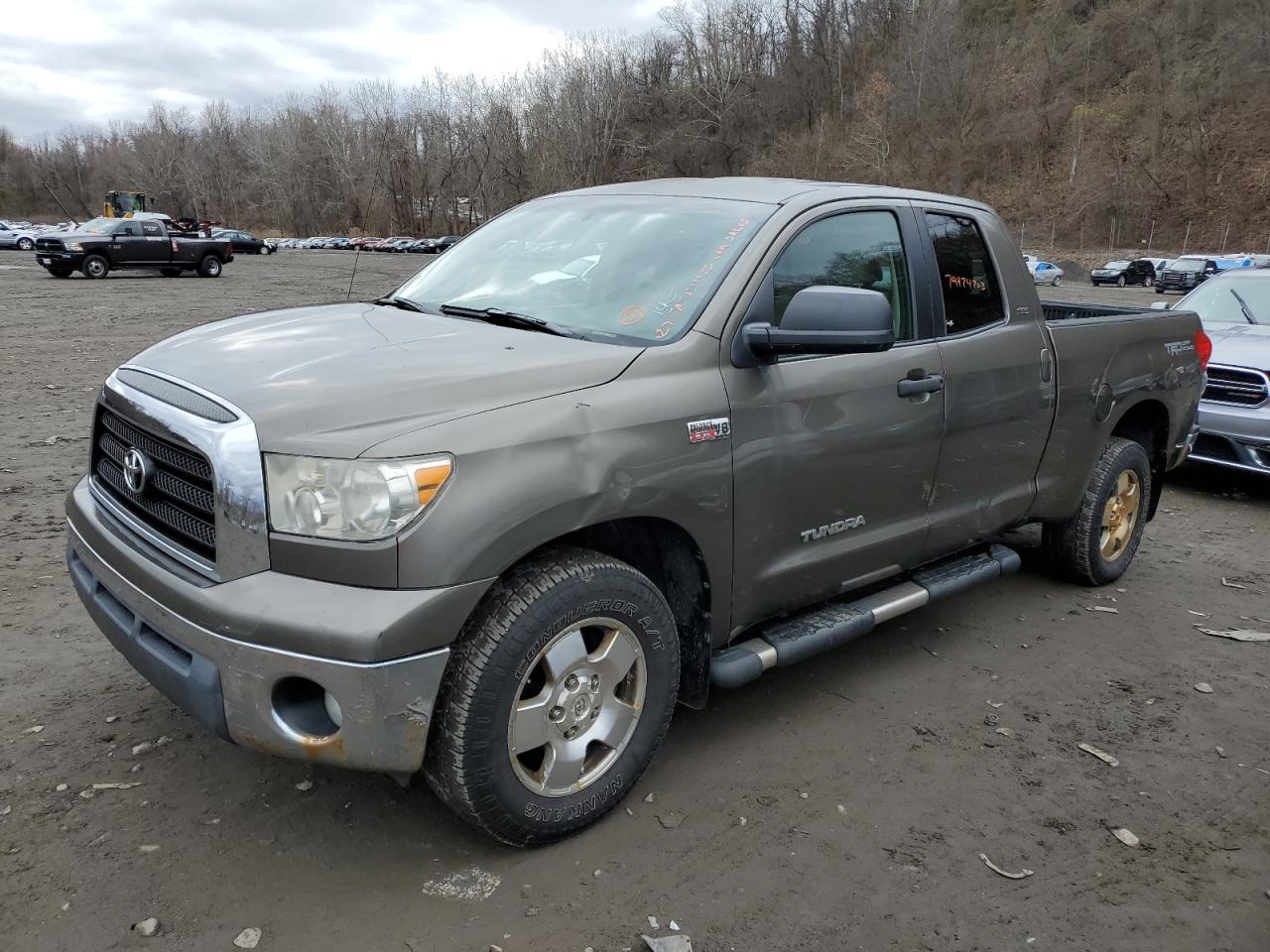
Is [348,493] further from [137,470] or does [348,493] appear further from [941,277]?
[941,277]

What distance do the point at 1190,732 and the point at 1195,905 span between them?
1193 millimetres

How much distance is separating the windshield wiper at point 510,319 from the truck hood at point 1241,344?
6371 mm

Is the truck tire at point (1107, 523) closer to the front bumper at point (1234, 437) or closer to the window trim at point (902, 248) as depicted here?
the window trim at point (902, 248)

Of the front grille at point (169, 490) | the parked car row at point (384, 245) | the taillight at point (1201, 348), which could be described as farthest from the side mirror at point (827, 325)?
the parked car row at point (384, 245)

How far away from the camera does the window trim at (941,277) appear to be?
3.94 meters

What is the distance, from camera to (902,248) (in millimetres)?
3891

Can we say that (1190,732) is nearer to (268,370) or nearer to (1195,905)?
(1195,905)

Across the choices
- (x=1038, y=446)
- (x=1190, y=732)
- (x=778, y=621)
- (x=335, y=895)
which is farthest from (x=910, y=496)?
(x=335, y=895)

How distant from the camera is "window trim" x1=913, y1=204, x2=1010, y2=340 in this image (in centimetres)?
394

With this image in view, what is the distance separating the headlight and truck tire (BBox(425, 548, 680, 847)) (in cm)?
37

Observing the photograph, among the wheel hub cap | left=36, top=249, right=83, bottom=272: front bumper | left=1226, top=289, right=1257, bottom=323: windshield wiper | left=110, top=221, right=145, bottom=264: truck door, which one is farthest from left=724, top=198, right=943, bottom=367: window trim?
left=110, top=221, right=145, bottom=264: truck door

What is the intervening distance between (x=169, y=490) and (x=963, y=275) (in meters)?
3.20

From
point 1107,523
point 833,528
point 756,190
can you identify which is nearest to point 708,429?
point 833,528

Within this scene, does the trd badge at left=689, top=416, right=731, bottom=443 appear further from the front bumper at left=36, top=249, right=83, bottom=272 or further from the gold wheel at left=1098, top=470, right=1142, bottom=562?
the front bumper at left=36, top=249, right=83, bottom=272
